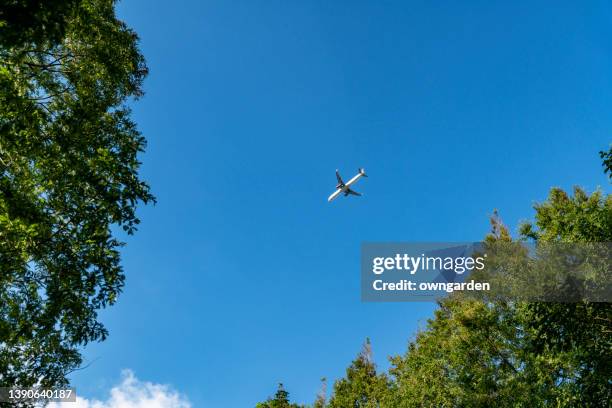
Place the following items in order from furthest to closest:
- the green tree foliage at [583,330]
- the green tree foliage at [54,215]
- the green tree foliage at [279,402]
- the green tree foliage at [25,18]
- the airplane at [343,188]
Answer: the airplane at [343,188]
the green tree foliage at [279,402]
the green tree foliage at [583,330]
the green tree foliage at [54,215]
the green tree foliage at [25,18]

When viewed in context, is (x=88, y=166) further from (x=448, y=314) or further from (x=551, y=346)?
(x=448, y=314)

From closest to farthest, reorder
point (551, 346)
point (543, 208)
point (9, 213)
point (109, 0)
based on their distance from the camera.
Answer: point (9, 213), point (109, 0), point (551, 346), point (543, 208)

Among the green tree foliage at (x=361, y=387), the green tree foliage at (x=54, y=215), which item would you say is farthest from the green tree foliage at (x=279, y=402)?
the green tree foliage at (x=54, y=215)

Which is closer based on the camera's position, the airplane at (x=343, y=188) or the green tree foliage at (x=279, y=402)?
the green tree foliage at (x=279, y=402)

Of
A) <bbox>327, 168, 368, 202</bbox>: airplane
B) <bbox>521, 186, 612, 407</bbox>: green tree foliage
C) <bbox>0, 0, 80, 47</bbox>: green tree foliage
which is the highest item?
<bbox>327, 168, 368, 202</bbox>: airplane

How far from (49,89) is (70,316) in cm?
700

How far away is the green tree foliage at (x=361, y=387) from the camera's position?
37.3 metres

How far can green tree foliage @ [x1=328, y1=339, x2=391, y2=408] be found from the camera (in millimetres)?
37344

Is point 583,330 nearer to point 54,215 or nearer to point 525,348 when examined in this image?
point 525,348

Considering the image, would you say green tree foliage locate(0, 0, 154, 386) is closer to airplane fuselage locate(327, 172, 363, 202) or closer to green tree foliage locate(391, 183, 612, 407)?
green tree foliage locate(391, 183, 612, 407)

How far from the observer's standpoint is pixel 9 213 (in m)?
9.91

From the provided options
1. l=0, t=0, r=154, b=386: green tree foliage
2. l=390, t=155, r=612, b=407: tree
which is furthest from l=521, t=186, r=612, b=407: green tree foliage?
l=0, t=0, r=154, b=386: green tree foliage

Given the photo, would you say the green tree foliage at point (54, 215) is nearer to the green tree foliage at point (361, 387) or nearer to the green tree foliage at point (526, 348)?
the green tree foliage at point (526, 348)

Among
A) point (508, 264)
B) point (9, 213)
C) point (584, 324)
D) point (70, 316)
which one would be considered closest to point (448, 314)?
point (508, 264)
